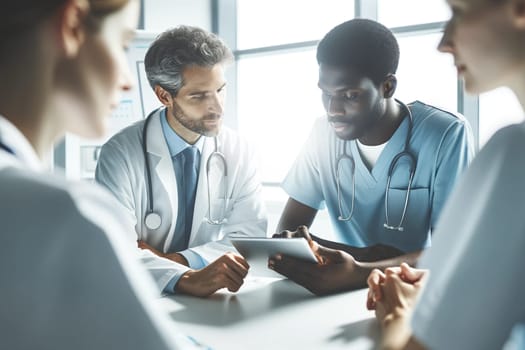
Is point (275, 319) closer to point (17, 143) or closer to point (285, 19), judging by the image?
point (17, 143)

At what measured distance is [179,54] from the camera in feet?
5.45

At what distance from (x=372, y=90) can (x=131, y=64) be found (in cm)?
168

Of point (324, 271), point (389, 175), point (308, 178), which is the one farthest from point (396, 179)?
point (324, 271)

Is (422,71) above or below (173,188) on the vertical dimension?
above

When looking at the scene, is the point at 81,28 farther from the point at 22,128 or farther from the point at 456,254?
the point at 456,254

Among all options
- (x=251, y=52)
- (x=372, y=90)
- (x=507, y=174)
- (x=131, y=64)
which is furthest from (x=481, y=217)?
(x=251, y=52)

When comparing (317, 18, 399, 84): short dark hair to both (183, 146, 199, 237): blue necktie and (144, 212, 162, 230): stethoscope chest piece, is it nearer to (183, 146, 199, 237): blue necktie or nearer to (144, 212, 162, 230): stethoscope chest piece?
(183, 146, 199, 237): blue necktie

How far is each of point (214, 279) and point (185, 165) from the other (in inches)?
22.4

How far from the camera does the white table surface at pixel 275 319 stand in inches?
34.9

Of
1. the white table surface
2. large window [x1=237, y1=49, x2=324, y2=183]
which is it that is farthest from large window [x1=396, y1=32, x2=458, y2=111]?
the white table surface

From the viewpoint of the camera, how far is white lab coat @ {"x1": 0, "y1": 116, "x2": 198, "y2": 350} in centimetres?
41

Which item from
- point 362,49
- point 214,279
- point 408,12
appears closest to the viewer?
point 214,279

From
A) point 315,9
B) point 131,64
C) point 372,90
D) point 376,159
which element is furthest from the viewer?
point 315,9

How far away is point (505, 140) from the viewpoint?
55 centimetres
